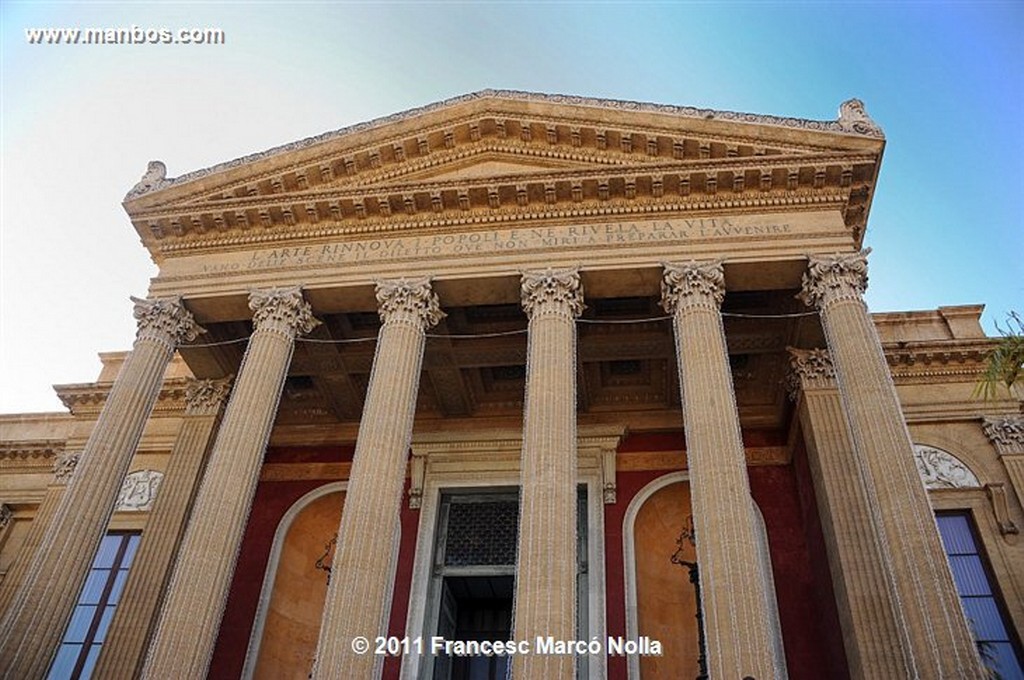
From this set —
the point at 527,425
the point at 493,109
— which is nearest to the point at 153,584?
the point at 527,425

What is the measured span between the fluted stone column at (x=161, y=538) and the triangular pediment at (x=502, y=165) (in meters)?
3.77

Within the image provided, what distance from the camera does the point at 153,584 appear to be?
52.7 ft

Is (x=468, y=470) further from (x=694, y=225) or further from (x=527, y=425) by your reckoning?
(x=694, y=225)

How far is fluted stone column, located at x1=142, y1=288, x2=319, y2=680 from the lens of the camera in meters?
12.6

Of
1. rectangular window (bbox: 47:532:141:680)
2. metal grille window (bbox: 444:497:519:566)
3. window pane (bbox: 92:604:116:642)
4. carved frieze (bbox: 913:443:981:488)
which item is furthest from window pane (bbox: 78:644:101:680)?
carved frieze (bbox: 913:443:981:488)

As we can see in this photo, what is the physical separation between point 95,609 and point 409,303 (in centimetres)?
1017

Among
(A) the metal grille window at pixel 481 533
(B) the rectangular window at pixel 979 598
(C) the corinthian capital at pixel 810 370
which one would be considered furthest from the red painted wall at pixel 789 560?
(B) the rectangular window at pixel 979 598

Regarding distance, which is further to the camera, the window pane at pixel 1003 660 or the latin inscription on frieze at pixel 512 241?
the latin inscription on frieze at pixel 512 241

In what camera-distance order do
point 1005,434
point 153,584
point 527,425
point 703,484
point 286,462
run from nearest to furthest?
point 703,484, point 527,425, point 153,584, point 1005,434, point 286,462

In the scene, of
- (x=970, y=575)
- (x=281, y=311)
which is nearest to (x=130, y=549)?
(x=281, y=311)

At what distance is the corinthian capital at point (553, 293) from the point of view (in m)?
15.5

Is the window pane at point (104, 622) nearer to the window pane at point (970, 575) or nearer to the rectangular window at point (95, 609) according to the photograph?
the rectangular window at point (95, 609)

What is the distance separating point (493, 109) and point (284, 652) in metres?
12.7

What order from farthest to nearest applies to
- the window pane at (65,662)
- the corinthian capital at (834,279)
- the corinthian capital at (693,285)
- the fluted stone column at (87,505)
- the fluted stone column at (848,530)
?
the window pane at (65,662), the corinthian capital at (693,285), the corinthian capital at (834,279), the fluted stone column at (848,530), the fluted stone column at (87,505)
